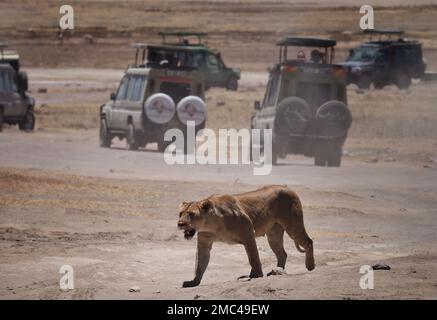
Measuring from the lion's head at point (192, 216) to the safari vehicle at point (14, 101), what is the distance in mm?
19781

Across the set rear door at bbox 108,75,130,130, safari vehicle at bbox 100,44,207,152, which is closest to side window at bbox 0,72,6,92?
safari vehicle at bbox 100,44,207,152

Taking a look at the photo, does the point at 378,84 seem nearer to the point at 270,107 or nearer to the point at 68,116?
the point at 68,116

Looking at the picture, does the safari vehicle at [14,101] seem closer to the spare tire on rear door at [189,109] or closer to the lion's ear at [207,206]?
the spare tire on rear door at [189,109]

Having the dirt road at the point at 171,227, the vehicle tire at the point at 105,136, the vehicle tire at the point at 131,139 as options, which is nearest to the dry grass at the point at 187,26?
the vehicle tire at the point at 105,136

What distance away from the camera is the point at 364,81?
4428 centimetres

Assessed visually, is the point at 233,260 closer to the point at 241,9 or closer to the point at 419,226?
the point at 419,226

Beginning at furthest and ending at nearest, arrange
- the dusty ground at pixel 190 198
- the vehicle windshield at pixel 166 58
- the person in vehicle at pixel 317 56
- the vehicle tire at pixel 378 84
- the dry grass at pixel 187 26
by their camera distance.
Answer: the dry grass at pixel 187 26 → the vehicle tire at pixel 378 84 → the vehicle windshield at pixel 166 58 → the person in vehicle at pixel 317 56 → the dusty ground at pixel 190 198

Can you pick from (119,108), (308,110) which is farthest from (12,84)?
(308,110)

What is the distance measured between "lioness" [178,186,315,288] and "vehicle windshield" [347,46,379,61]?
3235cm

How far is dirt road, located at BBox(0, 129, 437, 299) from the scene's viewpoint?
37.9ft

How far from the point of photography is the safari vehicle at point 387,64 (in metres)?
44.4

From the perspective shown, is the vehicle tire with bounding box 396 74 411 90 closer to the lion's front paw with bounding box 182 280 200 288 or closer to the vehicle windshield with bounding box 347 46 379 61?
the vehicle windshield with bounding box 347 46 379 61

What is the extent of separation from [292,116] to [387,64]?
2115 centimetres

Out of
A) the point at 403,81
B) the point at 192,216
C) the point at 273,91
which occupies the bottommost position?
the point at 403,81
